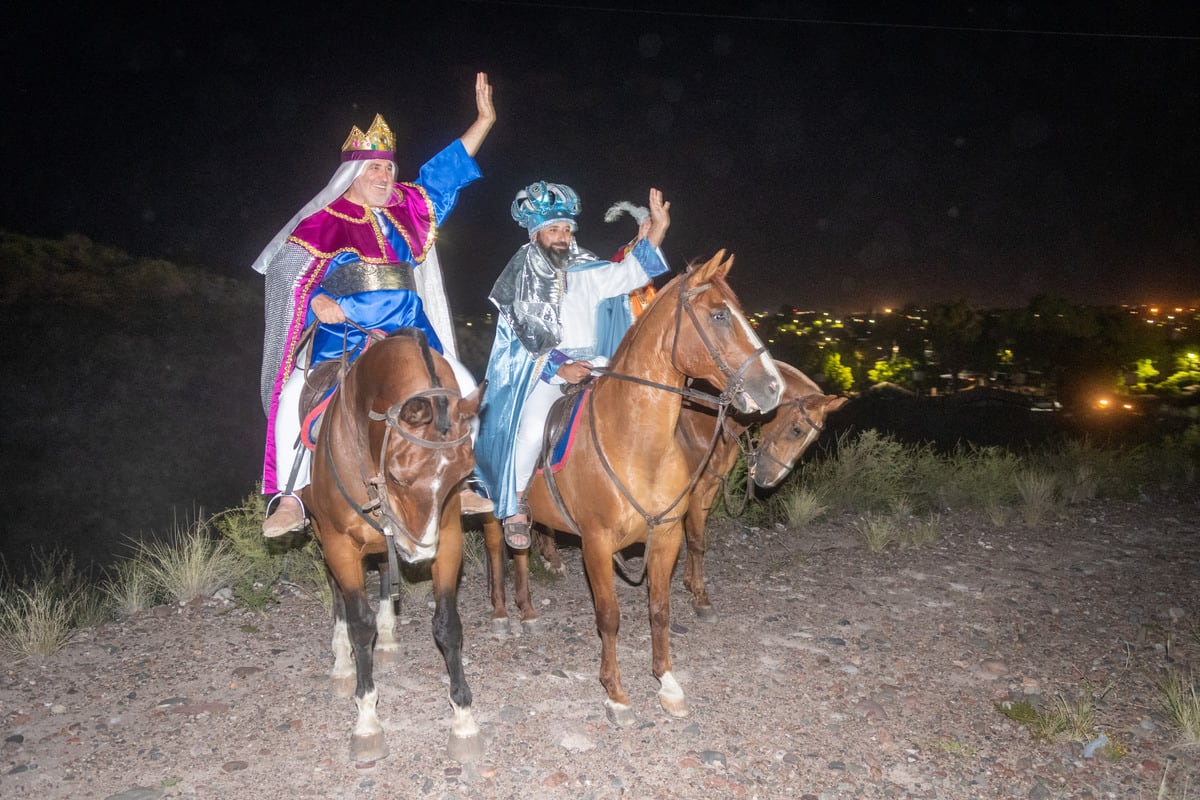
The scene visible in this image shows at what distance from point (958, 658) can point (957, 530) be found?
3.47 metres

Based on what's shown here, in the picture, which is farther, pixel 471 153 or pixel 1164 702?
pixel 471 153

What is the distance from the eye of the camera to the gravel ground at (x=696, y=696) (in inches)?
152

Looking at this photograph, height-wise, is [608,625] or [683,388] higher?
[683,388]

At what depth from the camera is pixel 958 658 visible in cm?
523

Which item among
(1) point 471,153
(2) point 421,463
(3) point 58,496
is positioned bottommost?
(3) point 58,496

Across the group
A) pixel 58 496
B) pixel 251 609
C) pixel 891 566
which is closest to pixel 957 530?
pixel 891 566

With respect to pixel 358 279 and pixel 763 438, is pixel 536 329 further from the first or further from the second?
pixel 763 438

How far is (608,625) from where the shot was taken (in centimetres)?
448

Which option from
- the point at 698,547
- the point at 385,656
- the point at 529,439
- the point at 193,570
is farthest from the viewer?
the point at 193,570

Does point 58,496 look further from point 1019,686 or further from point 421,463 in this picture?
point 1019,686

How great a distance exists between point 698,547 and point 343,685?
2.80m

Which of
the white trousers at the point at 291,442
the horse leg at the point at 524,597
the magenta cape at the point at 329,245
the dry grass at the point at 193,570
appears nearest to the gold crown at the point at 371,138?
the magenta cape at the point at 329,245

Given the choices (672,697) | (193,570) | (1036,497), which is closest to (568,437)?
(672,697)

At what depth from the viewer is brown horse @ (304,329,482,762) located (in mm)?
3084
